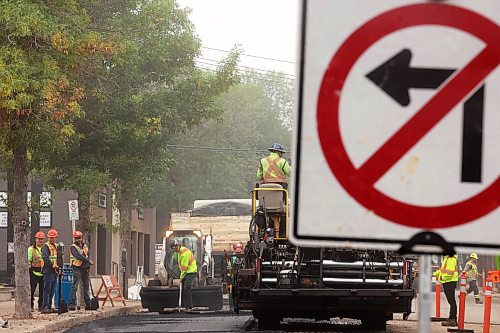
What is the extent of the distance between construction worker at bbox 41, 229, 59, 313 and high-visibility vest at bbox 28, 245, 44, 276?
86 cm

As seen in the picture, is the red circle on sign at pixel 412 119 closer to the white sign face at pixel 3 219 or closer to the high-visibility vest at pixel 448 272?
the high-visibility vest at pixel 448 272

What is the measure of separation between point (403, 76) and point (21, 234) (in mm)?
18843

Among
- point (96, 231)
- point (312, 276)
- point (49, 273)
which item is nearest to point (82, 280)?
point (49, 273)

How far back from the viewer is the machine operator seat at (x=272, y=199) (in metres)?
18.5

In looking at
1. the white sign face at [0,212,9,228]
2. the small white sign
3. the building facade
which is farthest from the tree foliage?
the small white sign

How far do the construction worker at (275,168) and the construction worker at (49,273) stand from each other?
712 cm

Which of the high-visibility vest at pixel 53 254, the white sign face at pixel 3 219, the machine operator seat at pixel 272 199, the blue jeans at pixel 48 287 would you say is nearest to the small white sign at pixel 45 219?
the white sign face at pixel 3 219

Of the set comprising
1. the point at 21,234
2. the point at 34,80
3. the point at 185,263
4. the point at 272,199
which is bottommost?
the point at 185,263

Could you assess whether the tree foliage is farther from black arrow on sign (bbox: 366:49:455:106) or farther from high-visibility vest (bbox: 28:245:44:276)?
black arrow on sign (bbox: 366:49:455:106)

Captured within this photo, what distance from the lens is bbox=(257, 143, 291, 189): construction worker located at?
18.5m

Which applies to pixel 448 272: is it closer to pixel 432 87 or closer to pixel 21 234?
A: pixel 21 234

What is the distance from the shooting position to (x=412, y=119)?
338cm

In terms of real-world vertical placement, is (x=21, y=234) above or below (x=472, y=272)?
above

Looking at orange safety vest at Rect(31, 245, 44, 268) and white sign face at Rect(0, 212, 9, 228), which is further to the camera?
white sign face at Rect(0, 212, 9, 228)
